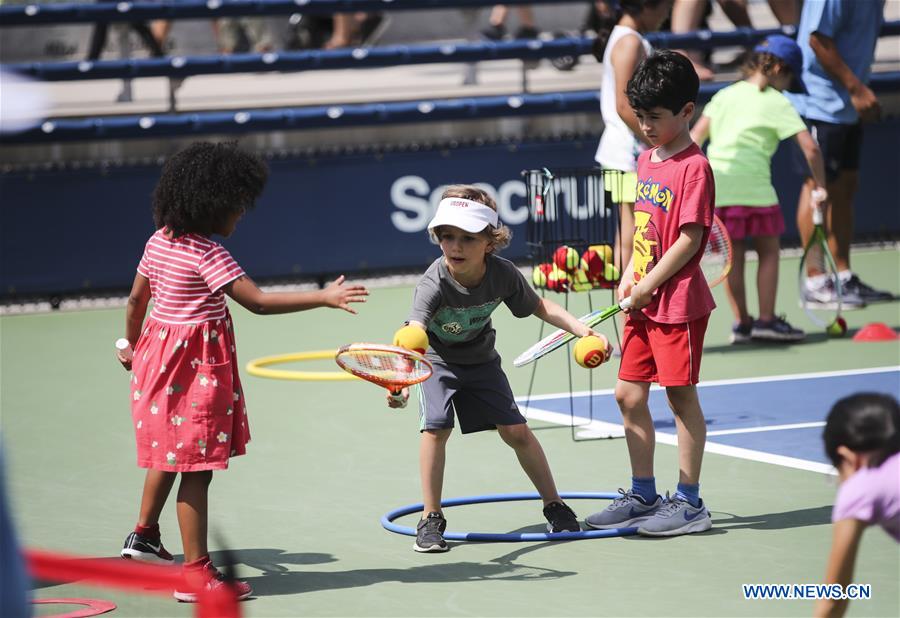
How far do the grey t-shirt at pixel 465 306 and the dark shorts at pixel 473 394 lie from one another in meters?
0.04

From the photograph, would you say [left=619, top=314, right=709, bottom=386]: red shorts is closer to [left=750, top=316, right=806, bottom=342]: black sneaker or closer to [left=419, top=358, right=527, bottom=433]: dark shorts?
[left=419, top=358, right=527, bottom=433]: dark shorts

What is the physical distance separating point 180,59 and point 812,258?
6112 mm

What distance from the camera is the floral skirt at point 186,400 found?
4.83m

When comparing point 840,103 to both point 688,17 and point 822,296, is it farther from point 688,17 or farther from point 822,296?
point 688,17

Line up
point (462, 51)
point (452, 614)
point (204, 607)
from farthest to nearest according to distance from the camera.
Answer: point (462, 51) → point (452, 614) → point (204, 607)

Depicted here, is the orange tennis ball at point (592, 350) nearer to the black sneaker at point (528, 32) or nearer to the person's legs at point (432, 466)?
the person's legs at point (432, 466)

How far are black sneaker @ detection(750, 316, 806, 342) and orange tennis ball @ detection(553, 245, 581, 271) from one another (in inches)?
93.8

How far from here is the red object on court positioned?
9.41 m

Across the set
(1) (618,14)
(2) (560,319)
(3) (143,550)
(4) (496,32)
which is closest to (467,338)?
(2) (560,319)

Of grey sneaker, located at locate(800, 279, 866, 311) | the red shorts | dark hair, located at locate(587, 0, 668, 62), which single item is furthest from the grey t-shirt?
grey sneaker, located at locate(800, 279, 866, 311)

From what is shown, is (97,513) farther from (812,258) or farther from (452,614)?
(812,258)

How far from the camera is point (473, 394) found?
5.56 metres

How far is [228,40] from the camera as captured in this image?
16656 mm

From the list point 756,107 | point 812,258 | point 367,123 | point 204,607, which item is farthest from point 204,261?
point 367,123
